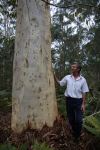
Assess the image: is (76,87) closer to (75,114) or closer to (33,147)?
(75,114)

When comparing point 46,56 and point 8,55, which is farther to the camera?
point 8,55

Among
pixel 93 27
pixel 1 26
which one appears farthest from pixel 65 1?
pixel 1 26

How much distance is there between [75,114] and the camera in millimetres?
7969

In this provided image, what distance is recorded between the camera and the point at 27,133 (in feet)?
25.4

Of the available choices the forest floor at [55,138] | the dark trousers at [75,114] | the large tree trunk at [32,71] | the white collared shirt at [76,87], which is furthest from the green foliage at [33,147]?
the white collared shirt at [76,87]

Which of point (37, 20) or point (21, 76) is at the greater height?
point (37, 20)

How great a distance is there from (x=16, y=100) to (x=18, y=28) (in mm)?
1594

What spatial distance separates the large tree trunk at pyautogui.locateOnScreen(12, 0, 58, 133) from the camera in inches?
308

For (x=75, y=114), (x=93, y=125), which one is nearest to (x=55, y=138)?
(x=75, y=114)

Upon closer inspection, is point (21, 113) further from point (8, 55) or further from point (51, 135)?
point (8, 55)

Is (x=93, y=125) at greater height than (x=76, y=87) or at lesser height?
lesser

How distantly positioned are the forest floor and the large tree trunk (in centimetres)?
15

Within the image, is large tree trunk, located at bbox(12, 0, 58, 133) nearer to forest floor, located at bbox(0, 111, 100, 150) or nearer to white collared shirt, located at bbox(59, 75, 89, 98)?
forest floor, located at bbox(0, 111, 100, 150)

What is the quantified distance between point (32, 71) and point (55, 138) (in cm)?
150
